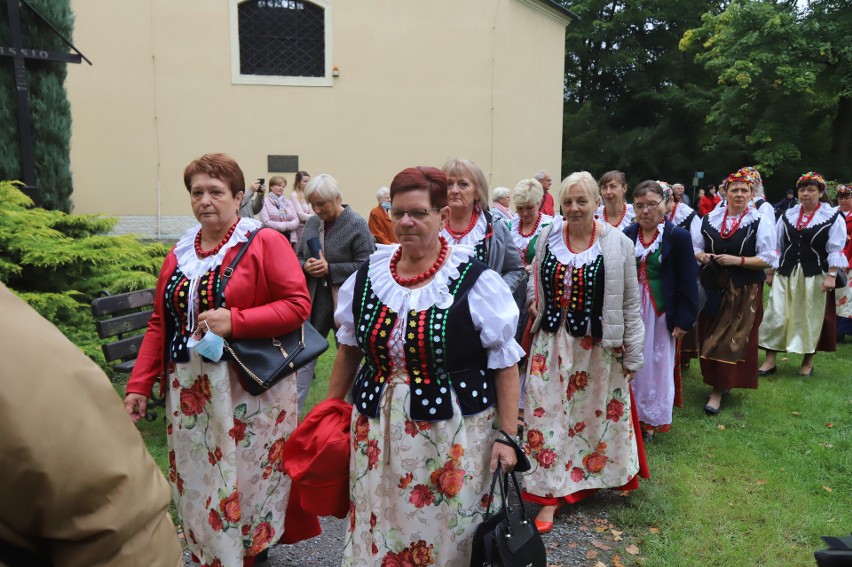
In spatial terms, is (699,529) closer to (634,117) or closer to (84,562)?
(84,562)

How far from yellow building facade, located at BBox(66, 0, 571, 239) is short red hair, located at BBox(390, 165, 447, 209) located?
14881 millimetres

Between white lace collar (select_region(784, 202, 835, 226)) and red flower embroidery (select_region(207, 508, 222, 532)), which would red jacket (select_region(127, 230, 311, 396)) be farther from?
white lace collar (select_region(784, 202, 835, 226))

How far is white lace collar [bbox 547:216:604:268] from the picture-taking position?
4.21 m

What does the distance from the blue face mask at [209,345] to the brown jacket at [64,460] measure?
5.97ft

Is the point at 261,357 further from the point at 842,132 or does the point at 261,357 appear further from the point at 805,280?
the point at 842,132

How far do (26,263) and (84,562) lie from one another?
19.2 feet

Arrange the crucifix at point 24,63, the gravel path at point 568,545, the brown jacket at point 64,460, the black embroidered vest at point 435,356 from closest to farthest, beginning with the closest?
the brown jacket at point 64,460 < the black embroidered vest at point 435,356 < the gravel path at point 568,545 < the crucifix at point 24,63

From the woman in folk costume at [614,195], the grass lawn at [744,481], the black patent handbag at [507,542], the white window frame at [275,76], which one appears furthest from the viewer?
the white window frame at [275,76]

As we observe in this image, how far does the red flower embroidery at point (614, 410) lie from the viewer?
14.4ft

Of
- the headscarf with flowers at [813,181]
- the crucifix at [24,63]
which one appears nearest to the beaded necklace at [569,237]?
the headscarf with flowers at [813,181]

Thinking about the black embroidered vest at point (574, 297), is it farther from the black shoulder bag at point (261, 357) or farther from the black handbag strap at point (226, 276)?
the black handbag strap at point (226, 276)

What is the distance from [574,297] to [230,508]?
238 cm

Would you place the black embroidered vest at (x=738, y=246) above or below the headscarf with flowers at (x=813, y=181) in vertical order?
below

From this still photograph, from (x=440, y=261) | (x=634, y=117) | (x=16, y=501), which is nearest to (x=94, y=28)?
(x=440, y=261)
